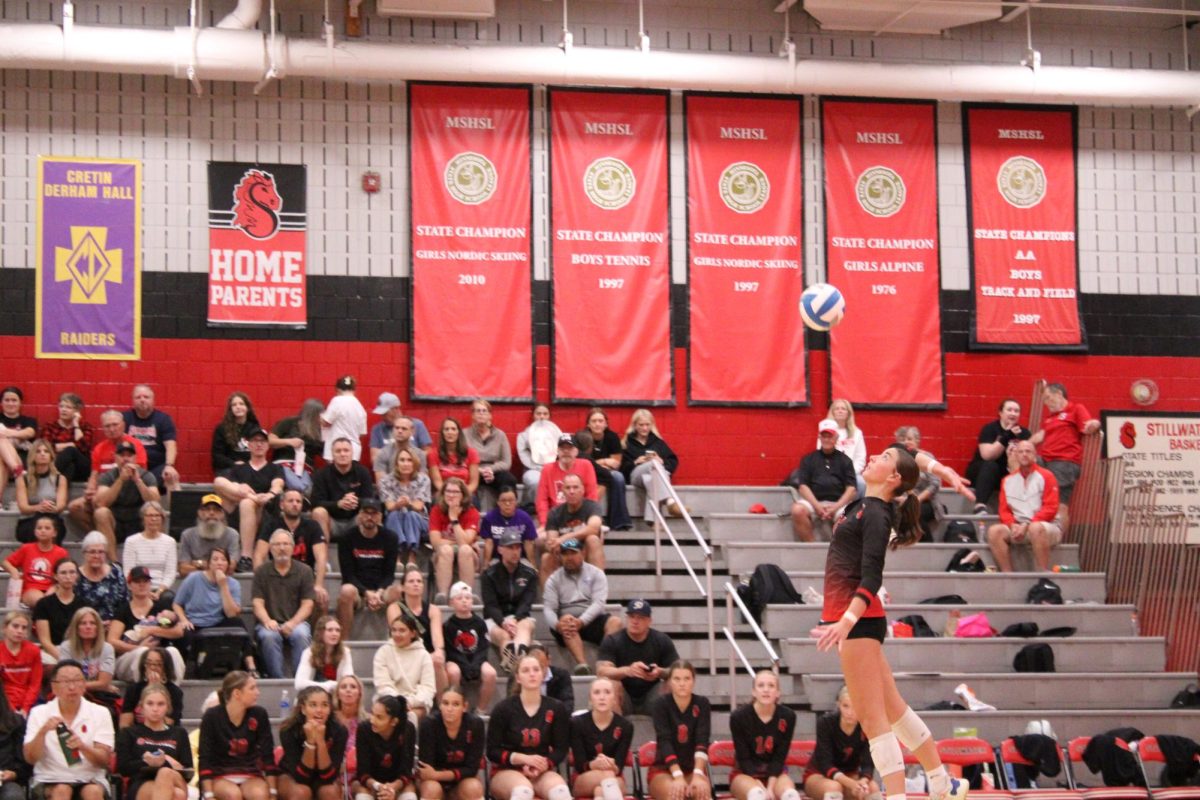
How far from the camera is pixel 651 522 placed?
15.9 meters

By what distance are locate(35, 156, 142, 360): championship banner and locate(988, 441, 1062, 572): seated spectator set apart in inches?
370

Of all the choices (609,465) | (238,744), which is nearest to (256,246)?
(609,465)

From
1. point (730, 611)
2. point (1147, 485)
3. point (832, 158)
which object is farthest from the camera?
point (832, 158)

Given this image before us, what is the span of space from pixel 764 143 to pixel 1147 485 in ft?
19.2

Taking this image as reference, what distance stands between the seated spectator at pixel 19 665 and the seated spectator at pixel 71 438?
317 cm

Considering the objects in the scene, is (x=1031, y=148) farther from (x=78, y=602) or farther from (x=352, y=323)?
(x=78, y=602)

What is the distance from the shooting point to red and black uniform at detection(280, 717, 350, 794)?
37.0 ft

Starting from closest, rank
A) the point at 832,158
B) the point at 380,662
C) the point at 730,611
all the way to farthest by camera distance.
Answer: the point at 380,662
the point at 730,611
the point at 832,158

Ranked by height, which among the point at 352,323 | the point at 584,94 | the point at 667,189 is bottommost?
the point at 352,323

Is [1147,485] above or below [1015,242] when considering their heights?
below

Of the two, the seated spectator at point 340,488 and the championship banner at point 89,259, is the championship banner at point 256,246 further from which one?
the seated spectator at point 340,488

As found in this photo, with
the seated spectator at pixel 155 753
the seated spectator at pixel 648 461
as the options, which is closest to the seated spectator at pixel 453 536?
the seated spectator at pixel 648 461

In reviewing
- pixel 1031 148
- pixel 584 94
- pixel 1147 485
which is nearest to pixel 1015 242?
pixel 1031 148

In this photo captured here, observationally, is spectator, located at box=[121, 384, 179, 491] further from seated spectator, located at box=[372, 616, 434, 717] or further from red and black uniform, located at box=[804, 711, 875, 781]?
red and black uniform, located at box=[804, 711, 875, 781]
